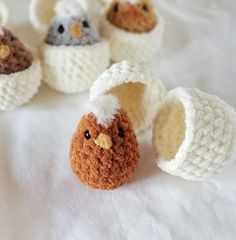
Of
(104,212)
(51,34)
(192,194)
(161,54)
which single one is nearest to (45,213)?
(104,212)

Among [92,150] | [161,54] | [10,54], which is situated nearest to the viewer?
[92,150]

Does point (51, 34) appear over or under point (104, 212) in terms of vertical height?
over

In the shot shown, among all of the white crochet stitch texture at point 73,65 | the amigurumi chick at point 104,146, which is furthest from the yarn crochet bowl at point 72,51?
the amigurumi chick at point 104,146

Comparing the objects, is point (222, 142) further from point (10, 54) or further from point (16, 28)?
point (16, 28)

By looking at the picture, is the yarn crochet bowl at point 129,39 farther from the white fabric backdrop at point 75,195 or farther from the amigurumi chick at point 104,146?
the amigurumi chick at point 104,146

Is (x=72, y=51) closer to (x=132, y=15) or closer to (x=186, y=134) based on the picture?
(x=132, y=15)

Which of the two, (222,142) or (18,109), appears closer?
(222,142)

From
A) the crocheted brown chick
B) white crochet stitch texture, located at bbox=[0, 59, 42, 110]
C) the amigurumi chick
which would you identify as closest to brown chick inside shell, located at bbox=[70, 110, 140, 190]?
the amigurumi chick

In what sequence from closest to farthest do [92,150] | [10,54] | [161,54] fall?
[92,150] → [10,54] → [161,54]
